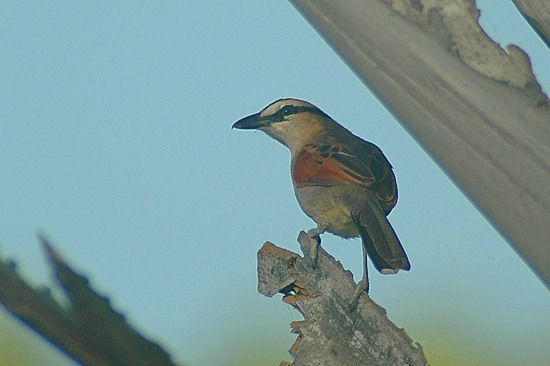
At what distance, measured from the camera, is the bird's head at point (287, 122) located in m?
5.24

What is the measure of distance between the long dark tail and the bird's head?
1.46 metres

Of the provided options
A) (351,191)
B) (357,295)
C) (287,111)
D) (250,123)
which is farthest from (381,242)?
(287,111)

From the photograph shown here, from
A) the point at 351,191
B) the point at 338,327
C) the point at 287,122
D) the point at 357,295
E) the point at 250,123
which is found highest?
the point at 287,122

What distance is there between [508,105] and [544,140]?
5.2 inches

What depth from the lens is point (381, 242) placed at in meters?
3.50

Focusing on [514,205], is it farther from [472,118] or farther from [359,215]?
[359,215]

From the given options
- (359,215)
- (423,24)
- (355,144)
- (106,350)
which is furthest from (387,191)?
(106,350)

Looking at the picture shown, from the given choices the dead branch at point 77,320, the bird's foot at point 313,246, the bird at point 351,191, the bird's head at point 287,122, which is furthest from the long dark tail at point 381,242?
the dead branch at point 77,320

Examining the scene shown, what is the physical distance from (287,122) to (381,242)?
2.04 m

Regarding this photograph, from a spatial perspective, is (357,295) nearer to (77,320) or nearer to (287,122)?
(77,320)

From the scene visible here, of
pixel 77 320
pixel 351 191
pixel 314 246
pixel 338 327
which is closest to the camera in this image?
pixel 77 320

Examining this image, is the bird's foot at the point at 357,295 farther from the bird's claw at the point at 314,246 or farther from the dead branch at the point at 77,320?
the dead branch at the point at 77,320

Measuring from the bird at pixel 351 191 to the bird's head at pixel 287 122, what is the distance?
1.18 feet

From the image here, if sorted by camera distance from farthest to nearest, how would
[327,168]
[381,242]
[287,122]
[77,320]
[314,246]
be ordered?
[287,122] < [327,168] < [381,242] < [314,246] < [77,320]
